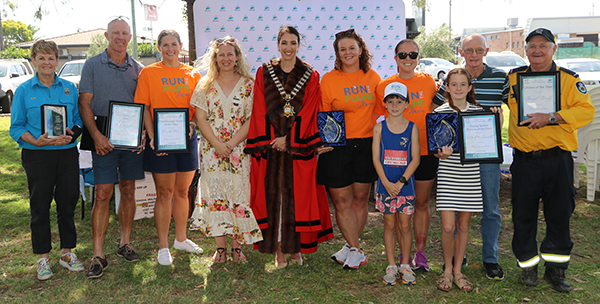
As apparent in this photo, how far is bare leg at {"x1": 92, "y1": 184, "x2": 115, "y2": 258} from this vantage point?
410 centimetres

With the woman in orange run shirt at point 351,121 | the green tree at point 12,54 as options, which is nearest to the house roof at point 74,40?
the green tree at point 12,54

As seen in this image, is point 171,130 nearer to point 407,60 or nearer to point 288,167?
point 288,167

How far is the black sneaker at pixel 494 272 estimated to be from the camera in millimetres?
3811

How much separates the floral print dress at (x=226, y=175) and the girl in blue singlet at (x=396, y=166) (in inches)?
48.3

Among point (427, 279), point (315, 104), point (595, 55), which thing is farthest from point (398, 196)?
point (595, 55)

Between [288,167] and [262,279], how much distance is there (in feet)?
3.42

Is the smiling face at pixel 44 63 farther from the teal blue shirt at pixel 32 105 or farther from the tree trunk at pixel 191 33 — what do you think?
the tree trunk at pixel 191 33

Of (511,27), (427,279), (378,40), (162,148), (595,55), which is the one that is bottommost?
(427,279)

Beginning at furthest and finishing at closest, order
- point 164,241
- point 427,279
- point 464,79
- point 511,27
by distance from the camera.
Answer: point 511,27 → point 164,241 → point 427,279 → point 464,79

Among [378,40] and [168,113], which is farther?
[378,40]

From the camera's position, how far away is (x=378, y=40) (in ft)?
22.2

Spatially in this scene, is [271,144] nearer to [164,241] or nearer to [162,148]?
[162,148]

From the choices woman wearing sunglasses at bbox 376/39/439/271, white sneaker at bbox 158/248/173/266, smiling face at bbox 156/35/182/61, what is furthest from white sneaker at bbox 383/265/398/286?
smiling face at bbox 156/35/182/61

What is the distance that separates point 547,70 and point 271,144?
2402mm
